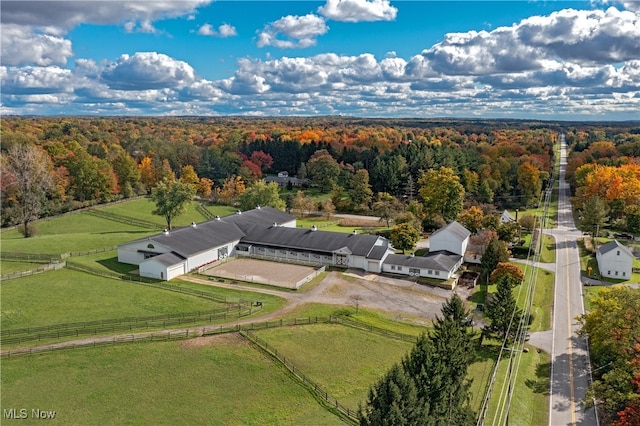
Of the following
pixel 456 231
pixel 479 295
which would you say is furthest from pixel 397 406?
pixel 456 231

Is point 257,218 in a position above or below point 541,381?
above

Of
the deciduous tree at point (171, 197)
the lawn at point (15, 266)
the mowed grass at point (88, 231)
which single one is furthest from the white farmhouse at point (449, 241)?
the lawn at point (15, 266)

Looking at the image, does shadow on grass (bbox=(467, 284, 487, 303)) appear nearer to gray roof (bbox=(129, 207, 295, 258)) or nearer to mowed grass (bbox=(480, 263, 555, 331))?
mowed grass (bbox=(480, 263, 555, 331))

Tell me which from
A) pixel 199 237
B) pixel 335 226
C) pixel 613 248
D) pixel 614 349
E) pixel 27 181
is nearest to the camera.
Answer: pixel 614 349

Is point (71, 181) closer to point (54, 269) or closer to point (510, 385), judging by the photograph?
point (54, 269)

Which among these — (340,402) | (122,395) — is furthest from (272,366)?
(122,395)

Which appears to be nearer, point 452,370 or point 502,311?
point 452,370

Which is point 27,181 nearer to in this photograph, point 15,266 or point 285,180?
point 15,266
